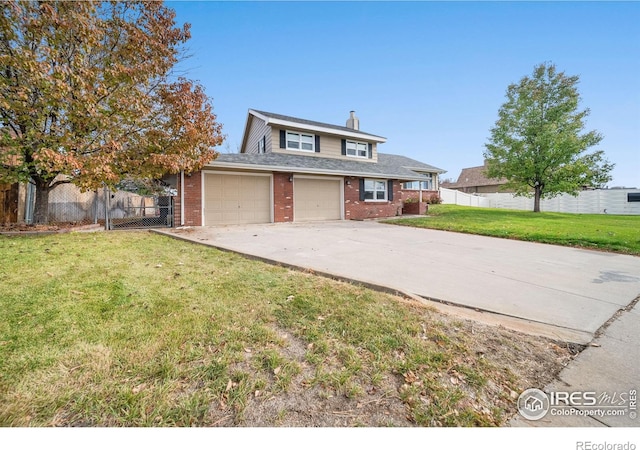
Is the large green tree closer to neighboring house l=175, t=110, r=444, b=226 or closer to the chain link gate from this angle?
neighboring house l=175, t=110, r=444, b=226

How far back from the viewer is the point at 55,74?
6770 mm

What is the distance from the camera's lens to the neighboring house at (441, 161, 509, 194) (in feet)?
122

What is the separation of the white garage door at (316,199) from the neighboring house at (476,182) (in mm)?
30467

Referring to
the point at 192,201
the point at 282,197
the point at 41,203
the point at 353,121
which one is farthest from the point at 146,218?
the point at 353,121

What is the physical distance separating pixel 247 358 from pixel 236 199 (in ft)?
36.0

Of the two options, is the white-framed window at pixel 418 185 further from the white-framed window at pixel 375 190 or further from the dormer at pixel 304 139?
the white-framed window at pixel 375 190

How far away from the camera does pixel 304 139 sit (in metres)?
16.8

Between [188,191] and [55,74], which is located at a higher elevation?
[55,74]

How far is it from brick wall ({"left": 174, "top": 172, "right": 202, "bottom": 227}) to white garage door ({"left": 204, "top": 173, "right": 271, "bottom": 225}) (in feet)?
1.09

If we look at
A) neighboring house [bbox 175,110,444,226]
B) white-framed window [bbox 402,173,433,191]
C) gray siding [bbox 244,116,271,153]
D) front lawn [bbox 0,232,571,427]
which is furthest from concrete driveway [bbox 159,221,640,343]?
white-framed window [bbox 402,173,433,191]

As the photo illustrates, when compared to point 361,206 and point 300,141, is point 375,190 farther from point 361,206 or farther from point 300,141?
point 300,141
